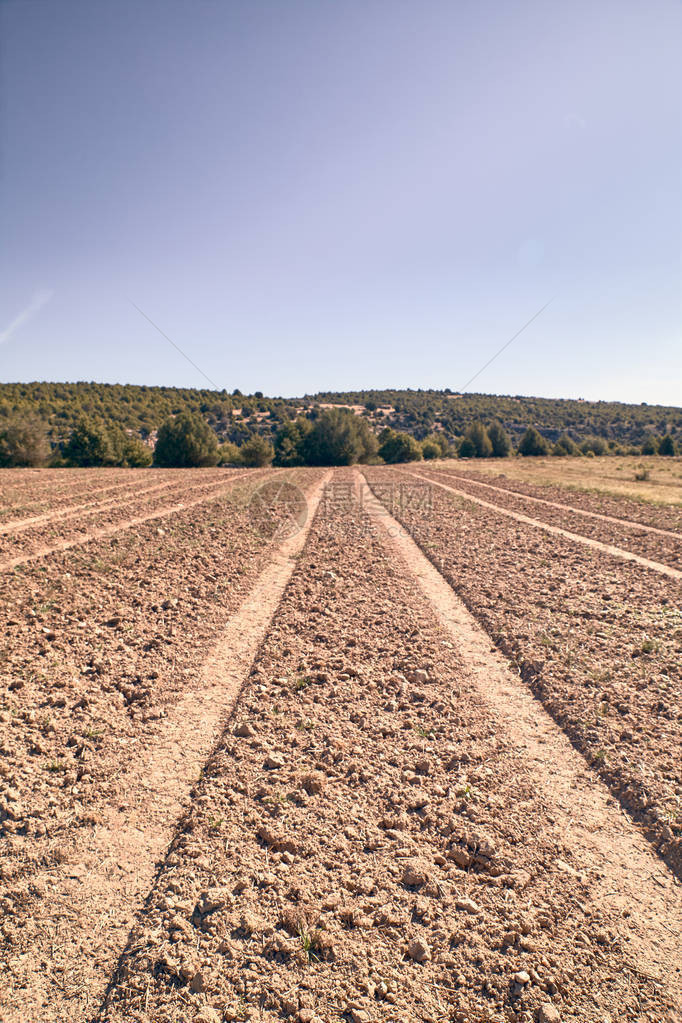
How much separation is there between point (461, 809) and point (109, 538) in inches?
463

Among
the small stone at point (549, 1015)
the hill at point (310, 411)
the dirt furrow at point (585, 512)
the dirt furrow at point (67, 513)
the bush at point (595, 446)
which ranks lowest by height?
the dirt furrow at point (585, 512)

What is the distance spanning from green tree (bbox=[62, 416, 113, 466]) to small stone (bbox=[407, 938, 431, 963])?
5594 centimetres

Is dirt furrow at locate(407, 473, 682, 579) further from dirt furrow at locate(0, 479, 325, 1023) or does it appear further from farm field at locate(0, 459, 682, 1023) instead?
dirt furrow at locate(0, 479, 325, 1023)

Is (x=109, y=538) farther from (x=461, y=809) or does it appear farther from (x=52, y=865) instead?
(x=461, y=809)

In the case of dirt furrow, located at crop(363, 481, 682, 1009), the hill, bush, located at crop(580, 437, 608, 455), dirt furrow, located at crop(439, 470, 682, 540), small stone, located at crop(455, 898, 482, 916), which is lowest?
dirt furrow, located at crop(439, 470, 682, 540)

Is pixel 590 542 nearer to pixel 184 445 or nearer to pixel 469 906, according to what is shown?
pixel 469 906

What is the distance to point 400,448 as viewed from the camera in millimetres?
72812

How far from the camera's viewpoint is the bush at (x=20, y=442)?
1838 inches

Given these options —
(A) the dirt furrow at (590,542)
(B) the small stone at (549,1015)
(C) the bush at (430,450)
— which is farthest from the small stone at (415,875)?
(C) the bush at (430,450)

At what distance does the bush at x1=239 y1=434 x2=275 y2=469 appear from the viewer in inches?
2400

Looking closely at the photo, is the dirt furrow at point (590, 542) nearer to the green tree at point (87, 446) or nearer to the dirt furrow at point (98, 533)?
the dirt furrow at point (98, 533)

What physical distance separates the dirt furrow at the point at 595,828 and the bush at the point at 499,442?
8039cm

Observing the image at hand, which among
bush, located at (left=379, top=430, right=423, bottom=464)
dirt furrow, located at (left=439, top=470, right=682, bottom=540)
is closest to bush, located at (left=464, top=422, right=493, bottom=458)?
bush, located at (left=379, top=430, right=423, bottom=464)

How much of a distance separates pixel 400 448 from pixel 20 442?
1795 inches
